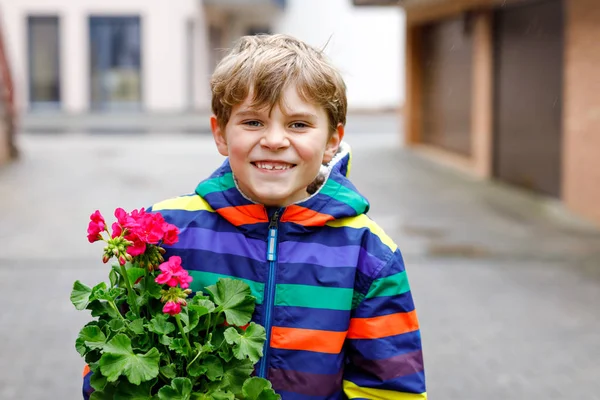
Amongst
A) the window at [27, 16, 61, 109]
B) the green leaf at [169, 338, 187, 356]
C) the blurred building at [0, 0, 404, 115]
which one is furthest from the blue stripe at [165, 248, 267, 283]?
the window at [27, 16, 61, 109]

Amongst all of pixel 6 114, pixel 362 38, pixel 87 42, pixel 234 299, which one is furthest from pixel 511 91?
pixel 362 38

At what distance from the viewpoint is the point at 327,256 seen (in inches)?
84.9

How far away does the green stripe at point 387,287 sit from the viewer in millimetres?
2135

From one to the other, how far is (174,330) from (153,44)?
31.3 meters

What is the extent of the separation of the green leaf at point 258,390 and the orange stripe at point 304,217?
418 mm

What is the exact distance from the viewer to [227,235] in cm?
219

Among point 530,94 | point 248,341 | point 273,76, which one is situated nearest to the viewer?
point 248,341

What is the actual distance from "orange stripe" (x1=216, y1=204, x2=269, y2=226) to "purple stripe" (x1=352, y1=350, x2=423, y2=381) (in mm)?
374

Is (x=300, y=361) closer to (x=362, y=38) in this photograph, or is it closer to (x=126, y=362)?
(x=126, y=362)

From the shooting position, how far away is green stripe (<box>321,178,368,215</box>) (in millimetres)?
2211

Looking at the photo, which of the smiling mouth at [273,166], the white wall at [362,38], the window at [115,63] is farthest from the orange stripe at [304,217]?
the white wall at [362,38]

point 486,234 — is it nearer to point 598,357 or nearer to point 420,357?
point 598,357

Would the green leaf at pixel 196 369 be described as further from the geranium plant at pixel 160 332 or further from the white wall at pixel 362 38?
the white wall at pixel 362 38

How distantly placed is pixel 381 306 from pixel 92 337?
630 mm
